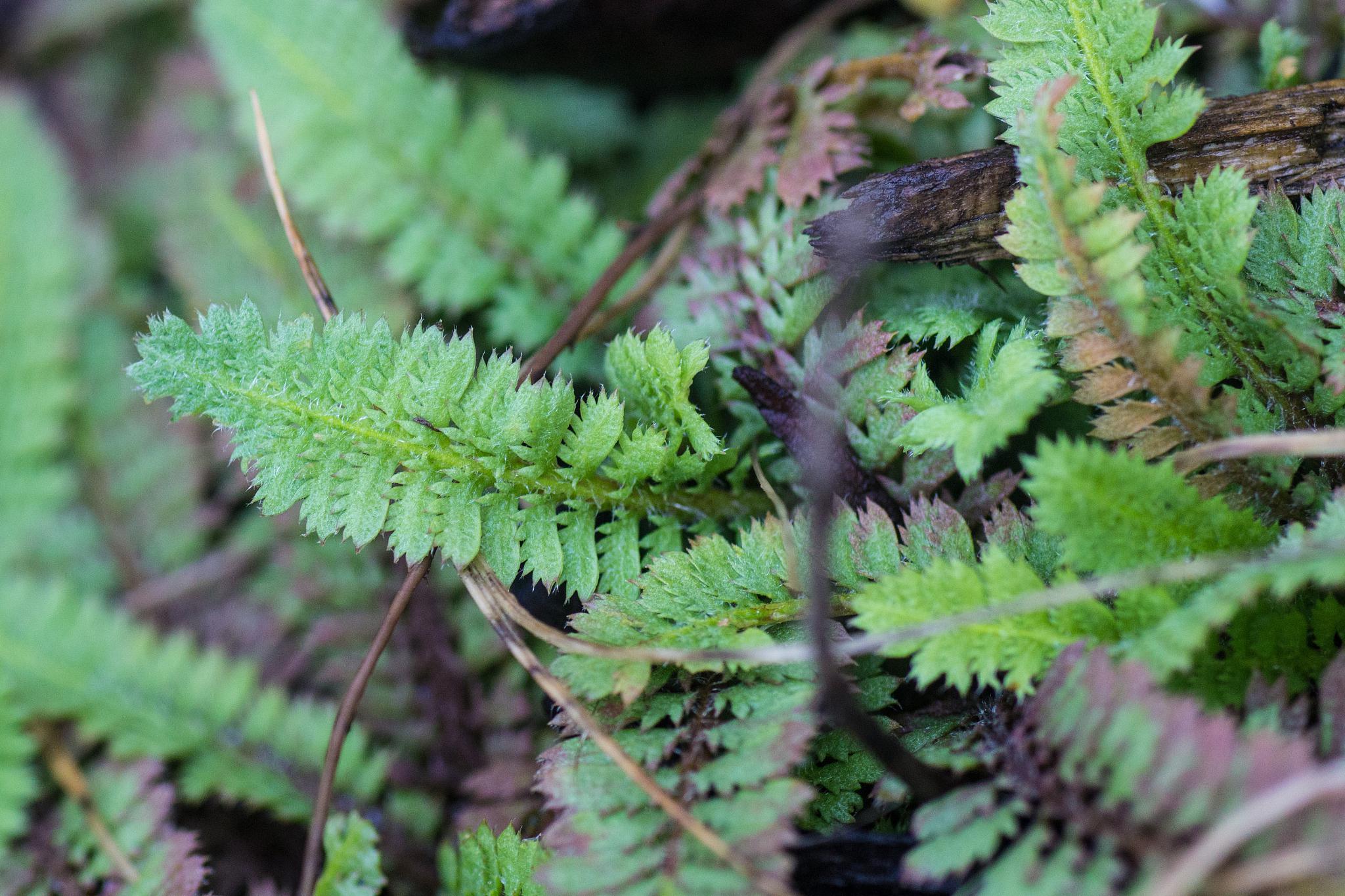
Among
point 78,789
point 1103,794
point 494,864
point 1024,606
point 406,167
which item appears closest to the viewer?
point 1103,794

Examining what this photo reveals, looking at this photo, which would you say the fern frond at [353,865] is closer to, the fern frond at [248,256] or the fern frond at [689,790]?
the fern frond at [689,790]

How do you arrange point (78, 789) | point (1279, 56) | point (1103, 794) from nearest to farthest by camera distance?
point (1103, 794) → point (1279, 56) → point (78, 789)

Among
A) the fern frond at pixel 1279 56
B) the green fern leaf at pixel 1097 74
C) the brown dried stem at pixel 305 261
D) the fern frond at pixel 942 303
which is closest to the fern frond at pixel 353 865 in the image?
the brown dried stem at pixel 305 261

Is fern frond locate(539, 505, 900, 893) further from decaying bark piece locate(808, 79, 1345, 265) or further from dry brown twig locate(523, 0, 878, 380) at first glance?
dry brown twig locate(523, 0, 878, 380)

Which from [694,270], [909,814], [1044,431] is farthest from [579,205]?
[909,814]

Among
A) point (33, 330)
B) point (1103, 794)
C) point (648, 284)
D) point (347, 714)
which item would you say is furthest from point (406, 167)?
point (1103, 794)

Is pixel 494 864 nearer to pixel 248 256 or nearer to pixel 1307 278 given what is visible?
pixel 1307 278

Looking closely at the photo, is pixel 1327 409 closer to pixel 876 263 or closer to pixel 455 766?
pixel 876 263
